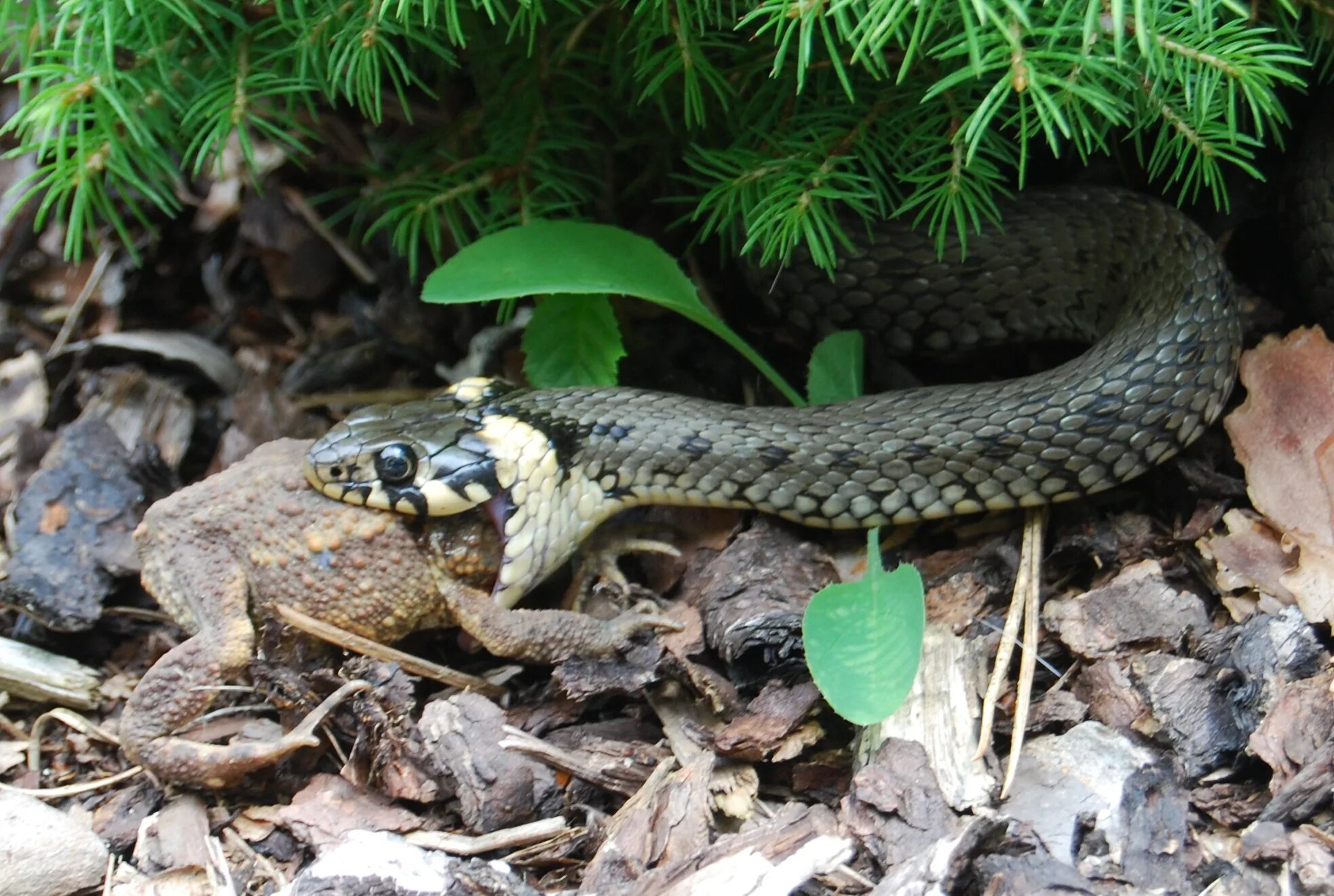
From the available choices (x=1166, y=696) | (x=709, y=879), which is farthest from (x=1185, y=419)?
(x=709, y=879)

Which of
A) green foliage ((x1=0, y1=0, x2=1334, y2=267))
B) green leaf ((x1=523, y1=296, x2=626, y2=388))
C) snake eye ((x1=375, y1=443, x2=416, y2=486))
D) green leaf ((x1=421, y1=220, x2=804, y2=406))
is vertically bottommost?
snake eye ((x1=375, y1=443, x2=416, y2=486))

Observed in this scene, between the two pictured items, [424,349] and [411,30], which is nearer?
[411,30]

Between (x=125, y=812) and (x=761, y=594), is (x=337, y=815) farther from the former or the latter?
(x=761, y=594)

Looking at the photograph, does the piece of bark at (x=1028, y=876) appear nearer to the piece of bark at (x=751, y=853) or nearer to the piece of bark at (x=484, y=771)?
the piece of bark at (x=751, y=853)

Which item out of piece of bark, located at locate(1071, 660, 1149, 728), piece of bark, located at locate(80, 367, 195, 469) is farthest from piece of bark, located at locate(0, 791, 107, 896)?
piece of bark, located at locate(1071, 660, 1149, 728)

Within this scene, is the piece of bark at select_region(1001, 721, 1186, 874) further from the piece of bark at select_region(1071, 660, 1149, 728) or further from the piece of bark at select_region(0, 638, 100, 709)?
the piece of bark at select_region(0, 638, 100, 709)

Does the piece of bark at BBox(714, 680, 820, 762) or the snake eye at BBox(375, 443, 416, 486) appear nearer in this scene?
the piece of bark at BBox(714, 680, 820, 762)

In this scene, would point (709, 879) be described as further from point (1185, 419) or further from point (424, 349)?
point (424, 349)
